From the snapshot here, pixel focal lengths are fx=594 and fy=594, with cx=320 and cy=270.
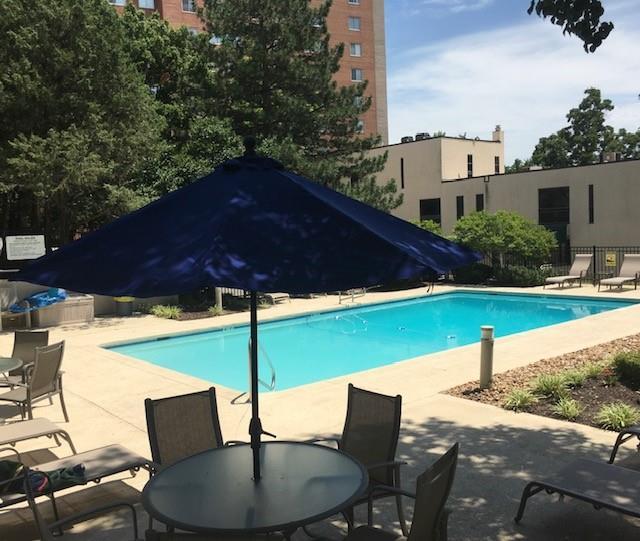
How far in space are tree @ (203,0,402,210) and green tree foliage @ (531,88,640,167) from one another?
5732 cm

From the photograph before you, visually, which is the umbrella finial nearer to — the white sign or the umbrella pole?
the umbrella pole

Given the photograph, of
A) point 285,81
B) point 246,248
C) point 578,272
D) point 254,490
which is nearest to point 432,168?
point 578,272

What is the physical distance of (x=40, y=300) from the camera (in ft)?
51.3

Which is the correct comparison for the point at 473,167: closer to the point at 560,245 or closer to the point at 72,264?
the point at 560,245

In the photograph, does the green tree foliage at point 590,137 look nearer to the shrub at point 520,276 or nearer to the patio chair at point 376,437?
the shrub at point 520,276

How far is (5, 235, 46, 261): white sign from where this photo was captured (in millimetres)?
16562

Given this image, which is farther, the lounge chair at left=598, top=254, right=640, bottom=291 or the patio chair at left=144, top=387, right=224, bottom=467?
the lounge chair at left=598, top=254, right=640, bottom=291

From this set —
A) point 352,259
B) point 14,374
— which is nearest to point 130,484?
point 352,259

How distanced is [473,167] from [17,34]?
97.3 feet

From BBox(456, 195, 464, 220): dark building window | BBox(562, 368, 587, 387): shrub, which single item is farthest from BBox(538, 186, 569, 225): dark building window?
BBox(562, 368, 587, 387): shrub

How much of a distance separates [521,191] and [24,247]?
79.8 feet

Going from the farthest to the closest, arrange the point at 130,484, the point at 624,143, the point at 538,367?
the point at 624,143 < the point at 538,367 < the point at 130,484

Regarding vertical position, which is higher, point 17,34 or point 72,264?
point 17,34

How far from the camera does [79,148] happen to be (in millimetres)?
17359
